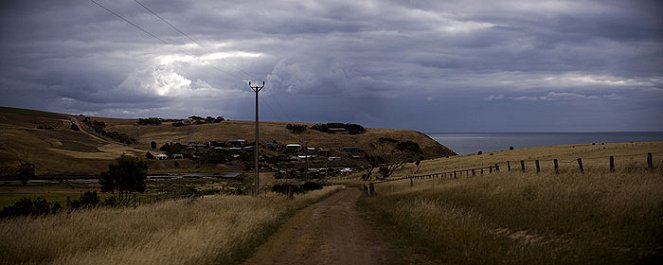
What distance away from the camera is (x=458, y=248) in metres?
13.3

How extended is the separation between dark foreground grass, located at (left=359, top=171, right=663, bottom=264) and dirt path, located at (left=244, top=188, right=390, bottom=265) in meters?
0.99

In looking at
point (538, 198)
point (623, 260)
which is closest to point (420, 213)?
point (538, 198)

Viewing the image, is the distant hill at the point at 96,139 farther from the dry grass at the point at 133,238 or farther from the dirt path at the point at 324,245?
the dirt path at the point at 324,245

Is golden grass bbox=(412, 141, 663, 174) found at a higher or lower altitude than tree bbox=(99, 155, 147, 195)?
higher

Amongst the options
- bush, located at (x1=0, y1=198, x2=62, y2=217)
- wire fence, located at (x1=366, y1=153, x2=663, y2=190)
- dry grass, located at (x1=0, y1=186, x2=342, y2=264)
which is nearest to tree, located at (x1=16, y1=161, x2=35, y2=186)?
bush, located at (x1=0, y1=198, x2=62, y2=217)

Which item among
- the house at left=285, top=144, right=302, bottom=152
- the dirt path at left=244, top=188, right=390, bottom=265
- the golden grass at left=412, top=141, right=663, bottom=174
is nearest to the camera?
the dirt path at left=244, top=188, right=390, bottom=265

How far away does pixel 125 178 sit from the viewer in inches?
2707

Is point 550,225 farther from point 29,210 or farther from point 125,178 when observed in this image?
point 125,178

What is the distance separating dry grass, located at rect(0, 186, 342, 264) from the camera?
490 inches

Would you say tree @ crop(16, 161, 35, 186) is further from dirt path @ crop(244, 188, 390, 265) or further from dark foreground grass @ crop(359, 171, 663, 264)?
dark foreground grass @ crop(359, 171, 663, 264)

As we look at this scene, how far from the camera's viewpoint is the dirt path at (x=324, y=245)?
13242 millimetres

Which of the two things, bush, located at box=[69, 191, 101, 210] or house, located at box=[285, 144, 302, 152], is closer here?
bush, located at box=[69, 191, 101, 210]

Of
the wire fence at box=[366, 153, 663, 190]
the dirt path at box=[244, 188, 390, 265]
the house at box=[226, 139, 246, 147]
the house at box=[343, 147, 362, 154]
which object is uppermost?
the wire fence at box=[366, 153, 663, 190]

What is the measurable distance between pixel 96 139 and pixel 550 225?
141255 millimetres
